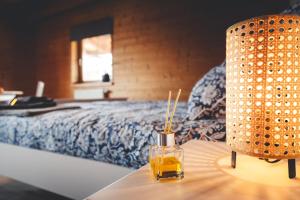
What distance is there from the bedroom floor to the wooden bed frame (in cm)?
22

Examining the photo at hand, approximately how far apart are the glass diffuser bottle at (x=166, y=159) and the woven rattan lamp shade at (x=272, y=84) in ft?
0.54

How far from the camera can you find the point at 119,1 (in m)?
4.79

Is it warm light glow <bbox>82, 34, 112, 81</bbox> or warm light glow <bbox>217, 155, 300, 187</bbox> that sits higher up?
warm light glow <bbox>82, 34, 112, 81</bbox>

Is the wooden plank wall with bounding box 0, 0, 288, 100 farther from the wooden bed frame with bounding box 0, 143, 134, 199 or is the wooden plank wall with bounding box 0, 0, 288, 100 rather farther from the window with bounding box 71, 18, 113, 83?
the wooden bed frame with bounding box 0, 143, 134, 199

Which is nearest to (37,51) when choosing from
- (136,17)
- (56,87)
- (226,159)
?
(56,87)

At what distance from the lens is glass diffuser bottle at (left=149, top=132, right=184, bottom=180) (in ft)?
1.78

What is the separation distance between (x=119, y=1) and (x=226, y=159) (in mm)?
4660

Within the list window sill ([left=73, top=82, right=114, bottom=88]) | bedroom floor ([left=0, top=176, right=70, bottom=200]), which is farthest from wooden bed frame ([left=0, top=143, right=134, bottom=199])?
window sill ([left=73, top=82, right=114, bottom=88])

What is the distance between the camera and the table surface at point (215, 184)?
472mm

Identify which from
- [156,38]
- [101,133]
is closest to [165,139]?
[101,133]

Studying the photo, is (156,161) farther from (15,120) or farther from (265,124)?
(15,120)

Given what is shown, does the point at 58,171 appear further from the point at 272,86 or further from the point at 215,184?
the point at 272,86

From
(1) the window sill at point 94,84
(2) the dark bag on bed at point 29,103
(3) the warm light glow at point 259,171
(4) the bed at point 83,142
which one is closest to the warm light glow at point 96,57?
(1) the window sill at point 94,84

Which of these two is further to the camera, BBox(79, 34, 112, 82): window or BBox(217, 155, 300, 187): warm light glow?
BBox(79, 34, 112, 82): window
